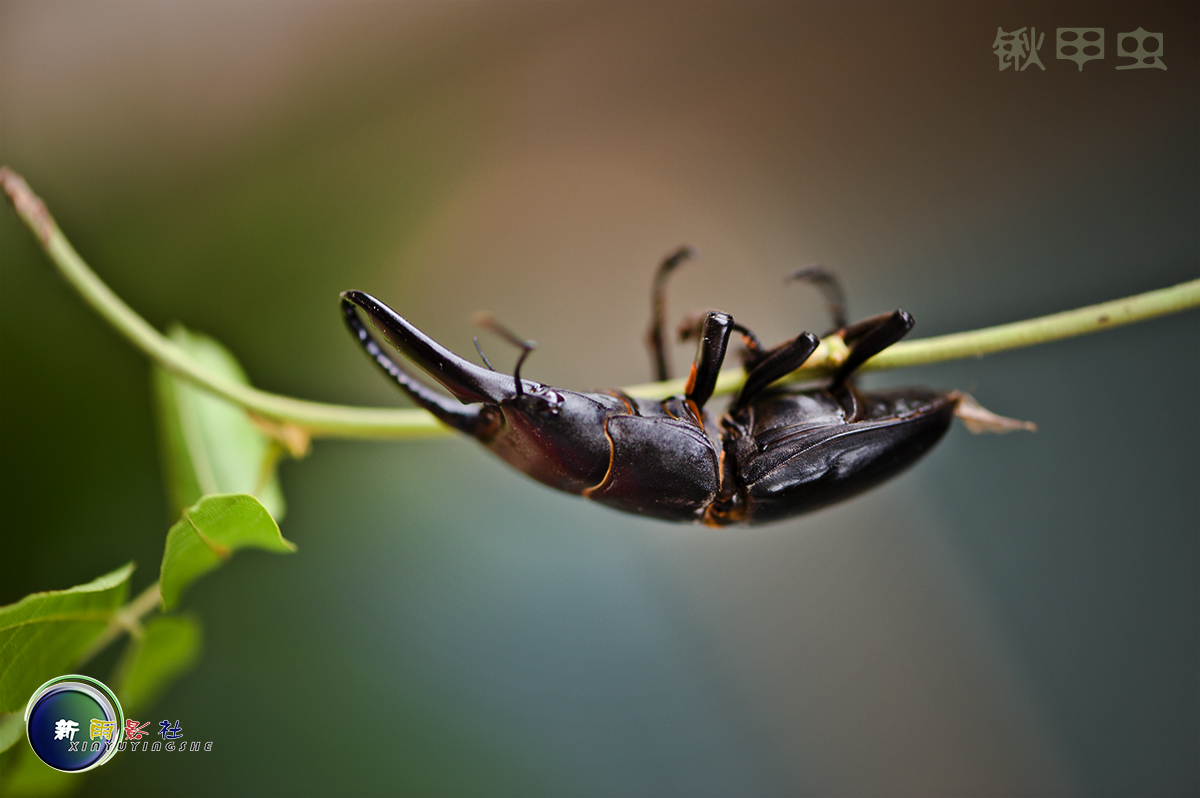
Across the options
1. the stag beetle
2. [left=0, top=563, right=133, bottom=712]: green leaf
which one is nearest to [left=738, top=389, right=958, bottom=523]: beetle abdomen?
the stag beetle

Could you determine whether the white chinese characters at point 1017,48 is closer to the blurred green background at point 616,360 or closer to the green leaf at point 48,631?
the blurred green background at point 616,360

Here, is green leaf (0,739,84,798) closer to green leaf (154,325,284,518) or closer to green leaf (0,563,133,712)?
green leaf (0,563,133,712)

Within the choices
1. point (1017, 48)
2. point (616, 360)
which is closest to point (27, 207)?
point (616, 360)

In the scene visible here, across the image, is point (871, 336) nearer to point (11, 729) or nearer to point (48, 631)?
point (48, 631)

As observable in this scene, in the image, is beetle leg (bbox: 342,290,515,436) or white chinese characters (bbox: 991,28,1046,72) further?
white chinese characters (bbox: 991,28,1046,72)

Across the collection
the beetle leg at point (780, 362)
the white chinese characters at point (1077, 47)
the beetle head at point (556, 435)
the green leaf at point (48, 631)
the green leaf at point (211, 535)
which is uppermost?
the white chinese characters at point (1077, 47)

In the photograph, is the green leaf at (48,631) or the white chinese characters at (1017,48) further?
the white chinese characters at (1017,48)

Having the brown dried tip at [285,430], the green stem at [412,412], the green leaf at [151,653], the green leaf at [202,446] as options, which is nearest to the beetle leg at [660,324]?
the green stem at [412,412]
